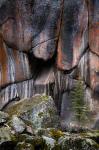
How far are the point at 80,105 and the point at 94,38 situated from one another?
2867mm

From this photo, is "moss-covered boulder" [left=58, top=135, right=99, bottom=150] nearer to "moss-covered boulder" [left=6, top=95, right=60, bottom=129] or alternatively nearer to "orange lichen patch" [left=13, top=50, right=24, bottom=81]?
"moss-covered boulder" [left=6, top=95, right=60, bottom=129]

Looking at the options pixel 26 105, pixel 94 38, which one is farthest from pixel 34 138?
pixel 94 38

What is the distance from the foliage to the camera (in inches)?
842

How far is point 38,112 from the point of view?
19.1 m

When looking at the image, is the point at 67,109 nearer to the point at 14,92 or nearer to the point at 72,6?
the point at 14,92

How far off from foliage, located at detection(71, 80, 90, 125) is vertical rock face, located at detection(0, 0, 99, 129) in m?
0.84

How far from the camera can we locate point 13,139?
16078 millimetres

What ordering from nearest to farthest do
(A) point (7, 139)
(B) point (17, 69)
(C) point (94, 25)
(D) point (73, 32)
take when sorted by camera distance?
(A) point (7, 139), (C) point (94, 25), (D) point (73, 32), (B) point (17, 69)

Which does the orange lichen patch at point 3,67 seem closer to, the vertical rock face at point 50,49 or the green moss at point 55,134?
the vertical rock face at point 50,49

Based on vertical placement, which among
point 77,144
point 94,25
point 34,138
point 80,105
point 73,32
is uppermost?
point 94,25

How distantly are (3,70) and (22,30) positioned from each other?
187cm

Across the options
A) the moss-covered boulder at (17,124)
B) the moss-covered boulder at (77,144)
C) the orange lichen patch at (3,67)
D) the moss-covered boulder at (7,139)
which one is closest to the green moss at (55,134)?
the moss-covered boulder at (77,144)

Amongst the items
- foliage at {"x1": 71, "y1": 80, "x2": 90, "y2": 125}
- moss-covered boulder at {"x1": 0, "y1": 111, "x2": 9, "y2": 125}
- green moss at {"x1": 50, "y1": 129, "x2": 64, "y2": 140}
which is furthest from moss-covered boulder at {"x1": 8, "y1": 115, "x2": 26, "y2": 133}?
foliage at {"x1": 71, "y1": 80, "x2": 90, "y2": 125}

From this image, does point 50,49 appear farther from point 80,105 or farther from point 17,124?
point 17,124
